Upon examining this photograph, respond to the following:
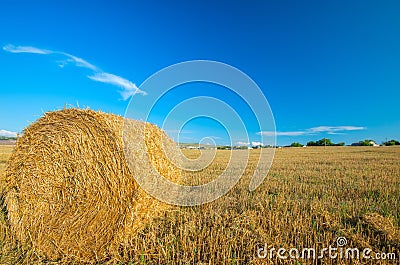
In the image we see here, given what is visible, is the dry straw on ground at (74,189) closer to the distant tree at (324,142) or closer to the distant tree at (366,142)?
the distant tree at (324,142)

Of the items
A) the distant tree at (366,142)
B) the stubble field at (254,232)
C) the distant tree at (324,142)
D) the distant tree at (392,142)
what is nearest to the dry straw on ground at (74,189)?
the stubble field at (254,232)

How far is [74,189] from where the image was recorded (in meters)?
4.17

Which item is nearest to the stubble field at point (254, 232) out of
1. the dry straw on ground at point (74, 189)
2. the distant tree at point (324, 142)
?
the dry straw on ground at point (74, 189)

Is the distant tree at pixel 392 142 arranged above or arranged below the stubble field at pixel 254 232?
above

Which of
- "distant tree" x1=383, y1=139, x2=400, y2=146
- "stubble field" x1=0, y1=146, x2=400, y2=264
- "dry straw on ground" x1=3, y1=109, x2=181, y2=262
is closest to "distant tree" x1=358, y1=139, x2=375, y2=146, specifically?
"distant tree" x1=383, y1=139, x2=400, y2=146

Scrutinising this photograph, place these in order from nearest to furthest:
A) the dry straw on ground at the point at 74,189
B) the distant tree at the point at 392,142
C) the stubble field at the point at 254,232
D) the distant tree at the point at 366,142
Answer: the stubble field at the point at 254,232 → the dry straw on ground at the point at 74,189 → the distant tree at the point at 392,142 → the distant tree at the point at 366,142

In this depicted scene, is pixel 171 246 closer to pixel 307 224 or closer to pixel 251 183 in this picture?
pixel 307 224

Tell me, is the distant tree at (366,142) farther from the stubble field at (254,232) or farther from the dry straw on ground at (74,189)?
the dry straw on ground at (74,189)

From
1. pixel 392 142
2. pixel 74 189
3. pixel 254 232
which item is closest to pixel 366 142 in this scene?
pixel 392 142

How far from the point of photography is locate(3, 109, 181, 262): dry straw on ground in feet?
13.2

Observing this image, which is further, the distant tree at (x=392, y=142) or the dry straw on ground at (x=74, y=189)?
the distant tree at (x=392, y=142)

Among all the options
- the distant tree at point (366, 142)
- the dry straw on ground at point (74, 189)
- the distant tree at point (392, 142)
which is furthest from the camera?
the distant tree at point (366, 142)

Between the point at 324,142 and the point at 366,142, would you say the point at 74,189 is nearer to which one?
the point at 324,142

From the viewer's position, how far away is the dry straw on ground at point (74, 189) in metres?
4.02
